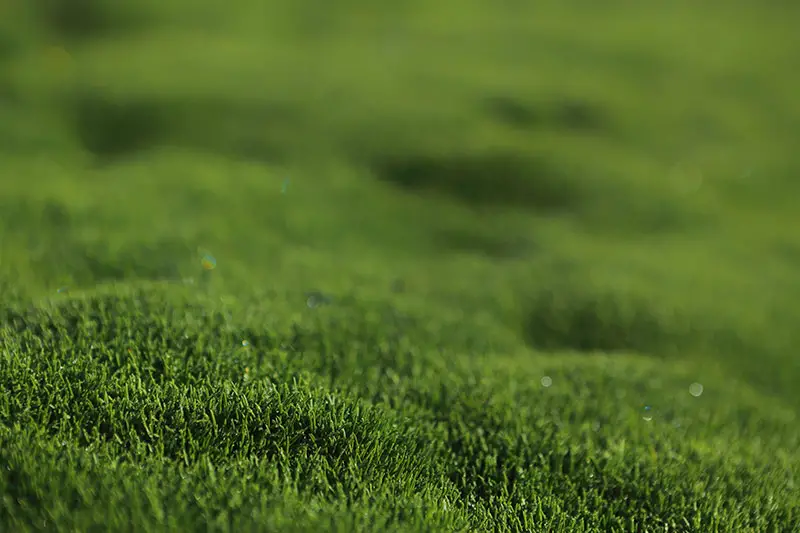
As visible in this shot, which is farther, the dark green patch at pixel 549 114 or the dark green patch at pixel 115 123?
the dark green patch at pixel 549 114

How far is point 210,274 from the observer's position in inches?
240

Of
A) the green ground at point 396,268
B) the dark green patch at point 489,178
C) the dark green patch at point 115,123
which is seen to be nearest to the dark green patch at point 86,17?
the green ground at point 396,268

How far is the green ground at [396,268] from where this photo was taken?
3.43 meters

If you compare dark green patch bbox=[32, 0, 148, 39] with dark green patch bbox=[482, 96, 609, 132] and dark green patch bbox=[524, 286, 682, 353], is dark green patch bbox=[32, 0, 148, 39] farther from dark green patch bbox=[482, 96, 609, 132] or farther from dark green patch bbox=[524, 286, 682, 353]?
dark green patch bbox=[524, 286, 682, 353]

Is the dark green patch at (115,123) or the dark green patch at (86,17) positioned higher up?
the dark green patch at (86,17)

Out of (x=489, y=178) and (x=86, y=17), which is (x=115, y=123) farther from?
(x=489, y=178)

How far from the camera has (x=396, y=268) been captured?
7586 mm

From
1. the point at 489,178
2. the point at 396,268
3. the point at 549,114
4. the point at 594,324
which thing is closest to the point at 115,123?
the point at 396,268

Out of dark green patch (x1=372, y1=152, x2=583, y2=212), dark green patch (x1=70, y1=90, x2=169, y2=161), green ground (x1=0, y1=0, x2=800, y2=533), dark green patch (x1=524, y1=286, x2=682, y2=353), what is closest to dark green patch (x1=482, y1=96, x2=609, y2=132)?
green ground (x1=0, y1=0, x2=800, y2=533)

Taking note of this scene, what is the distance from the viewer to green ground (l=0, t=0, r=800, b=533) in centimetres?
343

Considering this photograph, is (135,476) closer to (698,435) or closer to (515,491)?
(515,491)

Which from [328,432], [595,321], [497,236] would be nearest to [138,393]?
[328,432]

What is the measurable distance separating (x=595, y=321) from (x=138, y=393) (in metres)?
5.16

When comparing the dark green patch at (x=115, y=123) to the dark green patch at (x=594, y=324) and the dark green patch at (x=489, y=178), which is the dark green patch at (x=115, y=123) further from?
the dark green patch at (x=594, y=324)
